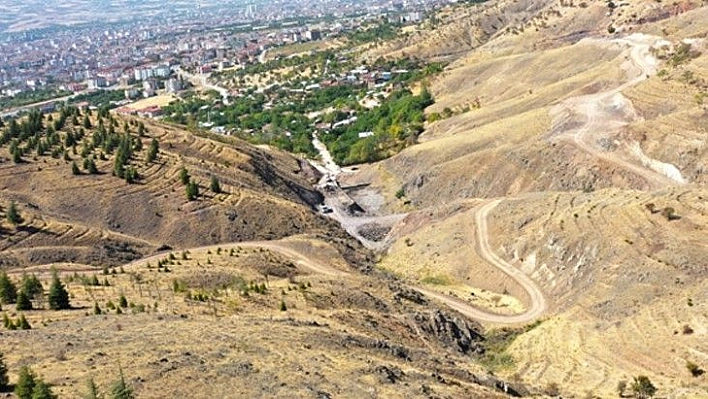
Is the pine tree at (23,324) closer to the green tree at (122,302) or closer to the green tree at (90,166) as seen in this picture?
the green tree at (122,302)

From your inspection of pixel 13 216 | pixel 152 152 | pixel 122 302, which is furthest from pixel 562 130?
pixel 122 302

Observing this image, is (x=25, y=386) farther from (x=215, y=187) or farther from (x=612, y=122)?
(x=612, y=122)

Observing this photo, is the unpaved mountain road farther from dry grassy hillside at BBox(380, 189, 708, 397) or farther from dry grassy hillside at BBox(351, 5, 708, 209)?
dry grassy hillside at BBox(380, 189, 708, 397)

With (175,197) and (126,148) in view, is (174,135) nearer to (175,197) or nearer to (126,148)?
(126,148)

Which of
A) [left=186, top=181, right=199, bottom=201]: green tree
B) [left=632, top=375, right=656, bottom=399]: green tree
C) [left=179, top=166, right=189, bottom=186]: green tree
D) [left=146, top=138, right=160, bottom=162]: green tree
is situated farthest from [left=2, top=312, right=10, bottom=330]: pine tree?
[left=146, top=138, right=160, bottom=162]: green tree

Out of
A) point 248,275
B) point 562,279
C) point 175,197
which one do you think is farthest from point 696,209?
point 175,197

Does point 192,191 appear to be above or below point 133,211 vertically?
above
